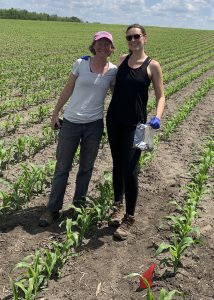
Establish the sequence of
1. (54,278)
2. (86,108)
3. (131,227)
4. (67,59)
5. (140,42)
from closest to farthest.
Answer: (54,278) < (140,42) < (86,108) < (131,227) < (67,59)

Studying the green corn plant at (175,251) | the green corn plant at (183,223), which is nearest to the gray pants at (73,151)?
the green corn plant at (183,223)

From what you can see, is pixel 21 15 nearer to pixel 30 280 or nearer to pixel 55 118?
pixel 55 118

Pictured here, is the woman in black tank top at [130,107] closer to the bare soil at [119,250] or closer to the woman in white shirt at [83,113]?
the woman in white shirt at [83,113]

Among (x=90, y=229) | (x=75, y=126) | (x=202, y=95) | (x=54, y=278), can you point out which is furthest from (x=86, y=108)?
(x=202, y=95)

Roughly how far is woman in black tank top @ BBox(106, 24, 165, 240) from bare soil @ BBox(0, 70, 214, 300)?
0.98ft

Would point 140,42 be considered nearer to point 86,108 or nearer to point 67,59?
point 86,108

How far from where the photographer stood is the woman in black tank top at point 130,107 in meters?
4.30

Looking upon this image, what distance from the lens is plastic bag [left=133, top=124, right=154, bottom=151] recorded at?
14.5ft

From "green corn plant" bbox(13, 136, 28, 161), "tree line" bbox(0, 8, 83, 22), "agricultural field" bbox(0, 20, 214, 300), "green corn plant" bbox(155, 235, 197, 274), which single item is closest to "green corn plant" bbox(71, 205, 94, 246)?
"agricultural field" bbox(0, 20, 214, 300)

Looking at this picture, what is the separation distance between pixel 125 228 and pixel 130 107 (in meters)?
1.42

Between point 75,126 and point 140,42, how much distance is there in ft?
3.84

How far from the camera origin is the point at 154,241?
471cm

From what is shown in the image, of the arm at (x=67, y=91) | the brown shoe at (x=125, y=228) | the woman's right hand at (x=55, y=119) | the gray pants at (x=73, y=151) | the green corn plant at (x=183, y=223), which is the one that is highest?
the arm at (x=67, y=91)

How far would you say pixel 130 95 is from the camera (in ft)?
14.3
